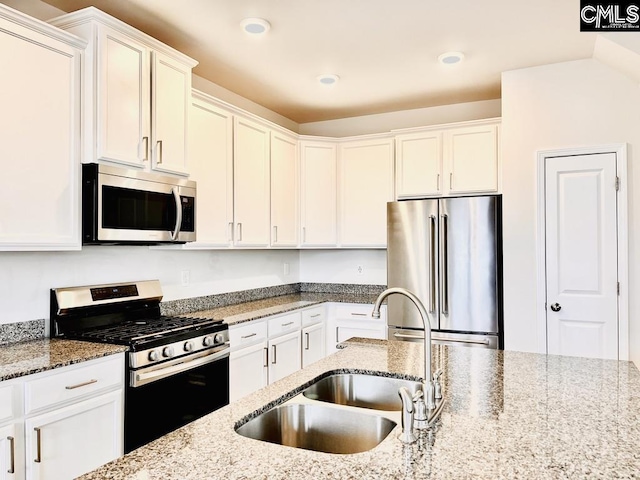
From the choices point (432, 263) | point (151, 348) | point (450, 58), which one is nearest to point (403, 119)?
point (450, 58)

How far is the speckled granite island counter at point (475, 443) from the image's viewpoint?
99 centimetres

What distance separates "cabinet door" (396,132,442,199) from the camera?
404cm

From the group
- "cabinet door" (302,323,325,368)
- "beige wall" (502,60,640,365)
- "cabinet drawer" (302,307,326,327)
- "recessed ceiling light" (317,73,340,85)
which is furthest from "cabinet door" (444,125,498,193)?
"cabinet door" (302,323,325,368)

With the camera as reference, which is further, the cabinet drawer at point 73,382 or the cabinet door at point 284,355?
the cabinet door at point 284,355

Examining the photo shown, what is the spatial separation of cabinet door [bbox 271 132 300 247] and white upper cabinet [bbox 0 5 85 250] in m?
1.91

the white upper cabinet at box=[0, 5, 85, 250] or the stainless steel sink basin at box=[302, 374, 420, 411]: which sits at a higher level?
the white upper cabinet at box=[0, 5, 85, 250]

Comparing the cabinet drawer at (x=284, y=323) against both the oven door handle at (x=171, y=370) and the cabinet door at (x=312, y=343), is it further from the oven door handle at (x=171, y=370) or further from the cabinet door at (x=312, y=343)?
the oven door handle at (x=171, y=370)

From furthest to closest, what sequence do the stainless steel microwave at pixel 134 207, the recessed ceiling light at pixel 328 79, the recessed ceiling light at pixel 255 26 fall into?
the recessed ceiling light at pixel 328 79
the recessed ceiling light at pixel 255 26
the stainless steel microwave at pixel 134 207

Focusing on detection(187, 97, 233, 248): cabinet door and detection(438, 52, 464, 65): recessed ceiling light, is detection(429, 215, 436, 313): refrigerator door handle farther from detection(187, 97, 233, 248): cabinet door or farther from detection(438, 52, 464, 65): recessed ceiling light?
detection(187, 97, 233, 248): cabinet door

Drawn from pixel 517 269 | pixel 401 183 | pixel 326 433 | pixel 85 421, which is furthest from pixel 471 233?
pixel 85 421

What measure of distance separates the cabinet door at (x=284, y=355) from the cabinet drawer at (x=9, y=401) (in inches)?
74.2

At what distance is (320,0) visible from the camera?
2.48m

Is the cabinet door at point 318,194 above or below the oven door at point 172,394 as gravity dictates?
above

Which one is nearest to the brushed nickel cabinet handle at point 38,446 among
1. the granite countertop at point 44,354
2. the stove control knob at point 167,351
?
the granite countertop at point 44,354
